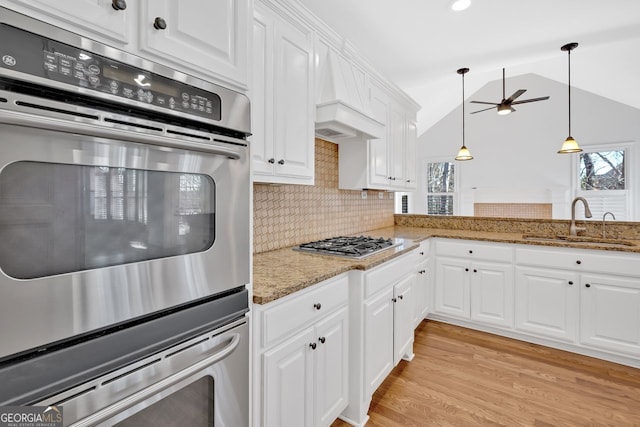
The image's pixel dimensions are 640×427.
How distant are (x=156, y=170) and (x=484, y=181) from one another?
6.74 m

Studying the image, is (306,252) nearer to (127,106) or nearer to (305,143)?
(305,143)

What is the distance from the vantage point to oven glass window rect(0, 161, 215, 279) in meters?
0.58

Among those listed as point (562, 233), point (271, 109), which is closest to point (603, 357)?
Result: point (562, 233)

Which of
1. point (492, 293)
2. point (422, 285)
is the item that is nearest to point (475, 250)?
point (492, 293)

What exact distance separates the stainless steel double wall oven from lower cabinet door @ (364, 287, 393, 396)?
94 cm

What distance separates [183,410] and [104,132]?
75 cm

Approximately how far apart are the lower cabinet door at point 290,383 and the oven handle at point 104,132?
79cm

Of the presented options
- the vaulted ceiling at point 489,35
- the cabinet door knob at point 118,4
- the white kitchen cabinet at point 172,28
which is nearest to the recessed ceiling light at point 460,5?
the vaulted ceiling at point 489,35

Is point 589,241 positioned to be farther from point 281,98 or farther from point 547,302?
point 281,98

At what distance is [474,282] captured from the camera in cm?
303

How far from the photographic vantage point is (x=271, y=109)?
64.4 inches

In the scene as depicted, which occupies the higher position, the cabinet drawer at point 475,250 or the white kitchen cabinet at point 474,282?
the cabinet drawer at point 475,250

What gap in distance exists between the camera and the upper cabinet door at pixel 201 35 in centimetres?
81

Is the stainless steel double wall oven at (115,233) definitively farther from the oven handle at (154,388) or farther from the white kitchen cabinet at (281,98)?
the white kitchen cabinet at (281,98)
